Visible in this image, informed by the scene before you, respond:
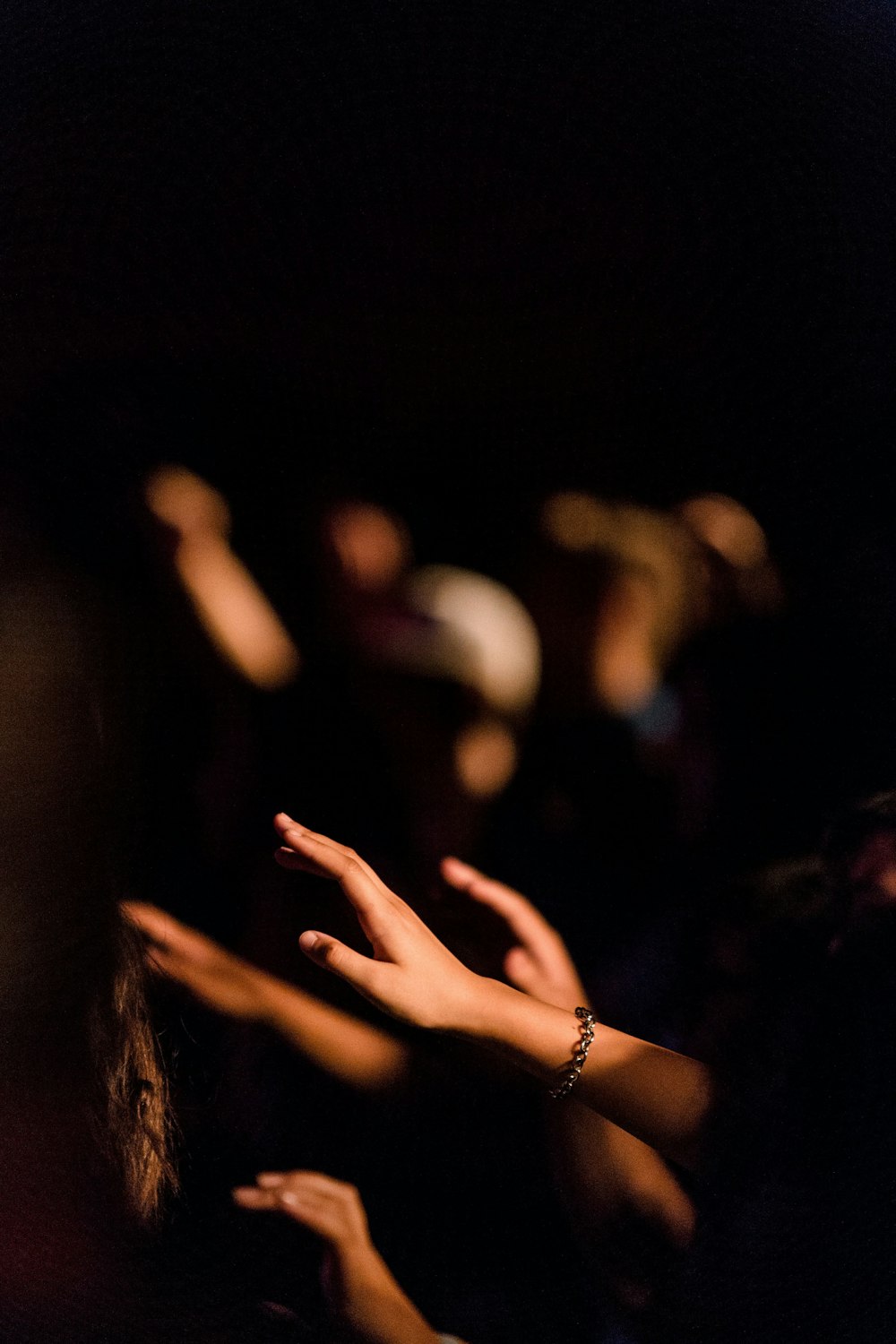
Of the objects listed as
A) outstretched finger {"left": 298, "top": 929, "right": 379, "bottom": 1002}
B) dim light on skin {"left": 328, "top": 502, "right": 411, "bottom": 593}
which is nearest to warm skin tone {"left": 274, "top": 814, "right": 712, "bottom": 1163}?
outstretched finger {"left": 298, "top": 929, "right": 379, "bottom": 1002}

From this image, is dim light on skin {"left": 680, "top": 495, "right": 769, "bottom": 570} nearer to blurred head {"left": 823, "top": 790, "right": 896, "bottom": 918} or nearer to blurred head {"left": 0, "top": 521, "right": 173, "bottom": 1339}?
blurred head {"left": 823, "top": 790, "right": 896, "bottom": 918}

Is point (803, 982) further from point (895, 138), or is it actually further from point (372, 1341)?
point (895, 138)

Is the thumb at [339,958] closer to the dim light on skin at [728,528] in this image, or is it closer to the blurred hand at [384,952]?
the blurred hand at [384,952]

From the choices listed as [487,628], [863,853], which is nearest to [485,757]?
[487,628]

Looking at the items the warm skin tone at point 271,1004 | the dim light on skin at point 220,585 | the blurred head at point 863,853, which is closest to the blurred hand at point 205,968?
the warm skin tone at point 271,1004

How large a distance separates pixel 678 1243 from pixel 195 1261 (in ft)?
0.67

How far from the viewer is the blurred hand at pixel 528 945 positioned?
0.38 meters

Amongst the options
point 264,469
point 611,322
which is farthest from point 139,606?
point 611,322

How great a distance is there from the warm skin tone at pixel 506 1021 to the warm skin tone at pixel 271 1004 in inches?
0.9

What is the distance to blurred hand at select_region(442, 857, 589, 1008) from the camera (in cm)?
38

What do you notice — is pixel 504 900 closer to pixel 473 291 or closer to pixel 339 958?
pixel 339 958

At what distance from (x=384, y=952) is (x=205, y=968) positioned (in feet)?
0.24

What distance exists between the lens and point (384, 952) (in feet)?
1.24

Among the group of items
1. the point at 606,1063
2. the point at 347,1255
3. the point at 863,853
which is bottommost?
the point at 347,1255
